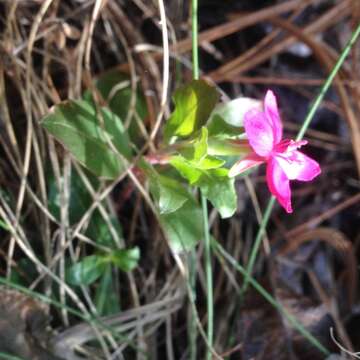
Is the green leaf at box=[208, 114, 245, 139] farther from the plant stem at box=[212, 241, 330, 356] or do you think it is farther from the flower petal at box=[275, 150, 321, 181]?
the plant stem at box=[212, 241, 330, 356]

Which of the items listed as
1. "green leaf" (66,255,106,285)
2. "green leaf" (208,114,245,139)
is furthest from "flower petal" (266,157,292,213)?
"green leaf" (66,255,106,285)

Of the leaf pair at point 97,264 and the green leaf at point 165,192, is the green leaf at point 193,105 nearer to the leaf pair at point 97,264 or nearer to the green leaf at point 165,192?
the green leaf at point 165,192

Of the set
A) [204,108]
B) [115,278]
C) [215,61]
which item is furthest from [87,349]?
[215,61]

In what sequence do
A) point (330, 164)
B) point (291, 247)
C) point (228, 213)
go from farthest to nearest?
point (330, 164) < point (291, 247) < point (228, 213)

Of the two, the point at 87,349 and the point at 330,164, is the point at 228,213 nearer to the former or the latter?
the point at 87,349

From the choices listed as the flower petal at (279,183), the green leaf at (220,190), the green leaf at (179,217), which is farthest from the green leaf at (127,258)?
the flower petal at (279,183)

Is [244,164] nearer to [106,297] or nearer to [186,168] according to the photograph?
[186,168]
